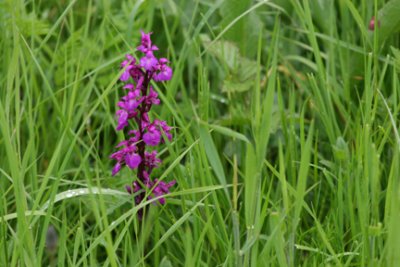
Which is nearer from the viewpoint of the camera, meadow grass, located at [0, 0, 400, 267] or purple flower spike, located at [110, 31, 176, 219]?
meadow grass, located at [0, 0, 400, 267]

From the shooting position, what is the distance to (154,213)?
215 centimetres

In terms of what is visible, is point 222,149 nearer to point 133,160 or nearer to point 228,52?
point 228,52

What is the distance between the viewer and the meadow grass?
6.22 ft

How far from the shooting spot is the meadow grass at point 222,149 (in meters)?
1.89

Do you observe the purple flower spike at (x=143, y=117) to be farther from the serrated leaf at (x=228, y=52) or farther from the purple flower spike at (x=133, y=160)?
the serrated leaf at (x=228, y=52)

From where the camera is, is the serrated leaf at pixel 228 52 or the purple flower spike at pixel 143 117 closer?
the purple flower spike at pixel 143 117

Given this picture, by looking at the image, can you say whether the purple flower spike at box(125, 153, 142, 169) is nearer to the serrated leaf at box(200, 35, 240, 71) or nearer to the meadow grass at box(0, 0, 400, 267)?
the meadow grass at box(0, 0, 400, 267)

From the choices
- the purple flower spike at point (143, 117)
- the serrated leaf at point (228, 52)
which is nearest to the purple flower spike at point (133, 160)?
the purple flower spike at point (143, 117)

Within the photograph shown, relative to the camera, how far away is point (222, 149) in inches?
111

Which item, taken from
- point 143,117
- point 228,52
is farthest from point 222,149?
point 143,117

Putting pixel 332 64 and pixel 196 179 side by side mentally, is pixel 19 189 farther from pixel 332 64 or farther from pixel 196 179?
pixel 332 64

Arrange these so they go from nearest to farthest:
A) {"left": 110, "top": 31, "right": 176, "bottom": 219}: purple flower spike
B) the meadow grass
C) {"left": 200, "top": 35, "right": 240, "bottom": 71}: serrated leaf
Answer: the meadow grass
{"left": 110, "top": 31, "right": 176, "bottom": 219}: purple flower spike
{"left": 200, "top": 35, "right": 240, "bottom": 71}: serrated leaf

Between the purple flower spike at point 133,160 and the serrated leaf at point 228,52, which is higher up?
the serrated leaf at point 228,52

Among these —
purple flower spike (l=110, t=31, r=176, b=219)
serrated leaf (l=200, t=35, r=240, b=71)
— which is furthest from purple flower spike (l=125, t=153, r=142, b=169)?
serrated leaf (l=200, t=35, r=240, b=71)
